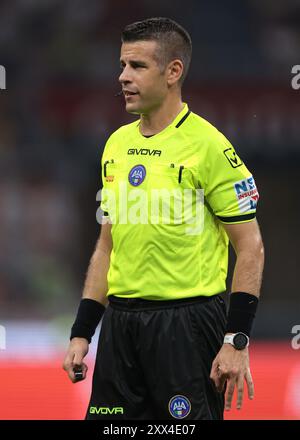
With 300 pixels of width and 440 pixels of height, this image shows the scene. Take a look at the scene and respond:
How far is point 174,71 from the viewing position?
12.7 feet

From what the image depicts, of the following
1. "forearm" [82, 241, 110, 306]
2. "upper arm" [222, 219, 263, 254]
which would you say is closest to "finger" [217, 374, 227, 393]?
"upper arm" [222, 219, 263, 254]

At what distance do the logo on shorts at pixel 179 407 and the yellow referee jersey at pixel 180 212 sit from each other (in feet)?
1.19

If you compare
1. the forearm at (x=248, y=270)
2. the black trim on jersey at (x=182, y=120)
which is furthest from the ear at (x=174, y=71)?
the forearm at (x=248, y=270)

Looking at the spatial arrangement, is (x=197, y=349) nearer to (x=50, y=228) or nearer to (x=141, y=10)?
(x=50, y=228)

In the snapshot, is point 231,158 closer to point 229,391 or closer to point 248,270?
point 248,270

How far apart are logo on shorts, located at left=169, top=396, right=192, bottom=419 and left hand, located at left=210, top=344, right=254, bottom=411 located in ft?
0.50

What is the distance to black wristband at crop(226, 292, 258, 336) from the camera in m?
3.63

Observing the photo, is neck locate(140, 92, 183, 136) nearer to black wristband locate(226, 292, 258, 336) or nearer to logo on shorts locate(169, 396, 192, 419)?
black wristband locate(226, 292, 258, 336)

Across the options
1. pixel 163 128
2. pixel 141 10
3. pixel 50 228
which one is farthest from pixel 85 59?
pixel 163 128

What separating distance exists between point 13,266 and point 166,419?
9.59 meters

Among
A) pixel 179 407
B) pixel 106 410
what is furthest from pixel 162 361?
pixel 106 410

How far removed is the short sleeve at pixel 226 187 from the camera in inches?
145

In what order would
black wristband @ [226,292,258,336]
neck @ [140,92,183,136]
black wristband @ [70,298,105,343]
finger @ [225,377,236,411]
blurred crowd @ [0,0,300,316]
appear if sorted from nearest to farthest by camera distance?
finger @ [225,377,236,411] → black wristband @ [226,292,258,336] → neck @ [140,92,183,136] → black wristband @ [70,298,105,343] → blurred crowd @ [0,0,300,316]

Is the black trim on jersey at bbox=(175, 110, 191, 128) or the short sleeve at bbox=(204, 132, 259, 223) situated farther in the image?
the black trim on jersey at bbox=(175, 110, 191, 128)
